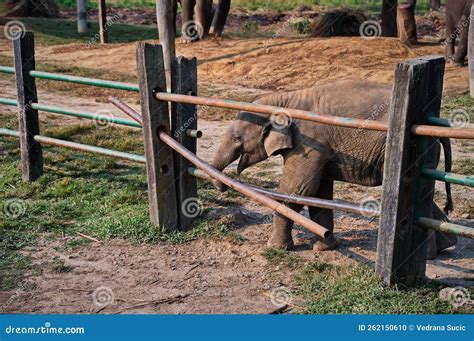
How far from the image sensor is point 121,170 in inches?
299

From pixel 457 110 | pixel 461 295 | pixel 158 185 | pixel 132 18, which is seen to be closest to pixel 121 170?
pixel 158 185

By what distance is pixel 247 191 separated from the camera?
4.96m

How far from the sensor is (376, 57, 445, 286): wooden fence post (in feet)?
13.8

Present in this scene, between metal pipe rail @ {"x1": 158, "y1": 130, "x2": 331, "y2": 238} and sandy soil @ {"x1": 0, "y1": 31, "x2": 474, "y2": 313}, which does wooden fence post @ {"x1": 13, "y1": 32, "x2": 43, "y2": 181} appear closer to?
sandy soil @ {"x1": 0, "y1": 31, "x2": 474, "y2": 313}

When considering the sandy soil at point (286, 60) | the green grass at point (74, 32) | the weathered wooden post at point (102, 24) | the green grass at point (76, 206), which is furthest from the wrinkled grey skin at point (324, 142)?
the weathered wooden post at point (102, 24)

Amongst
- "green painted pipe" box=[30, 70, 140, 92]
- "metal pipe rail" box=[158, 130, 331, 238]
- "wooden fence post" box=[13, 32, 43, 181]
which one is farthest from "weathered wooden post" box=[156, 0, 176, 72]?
"metal pipe rail" box=[158, 130, 331, 238]

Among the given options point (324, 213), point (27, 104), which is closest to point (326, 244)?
point (324, 213)

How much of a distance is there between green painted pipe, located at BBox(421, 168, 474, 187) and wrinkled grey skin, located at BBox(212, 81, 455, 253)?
824 mm

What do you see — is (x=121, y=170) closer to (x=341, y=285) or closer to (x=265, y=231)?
(x=265, y=231)

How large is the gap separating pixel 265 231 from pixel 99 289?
1.49 meters

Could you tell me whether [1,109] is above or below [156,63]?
below

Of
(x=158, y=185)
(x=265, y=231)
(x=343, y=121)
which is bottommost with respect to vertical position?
(x=265, y=231)

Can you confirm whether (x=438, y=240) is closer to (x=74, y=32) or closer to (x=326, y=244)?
(x=326, y=244)

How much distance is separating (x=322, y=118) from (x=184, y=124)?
1.48 metres
